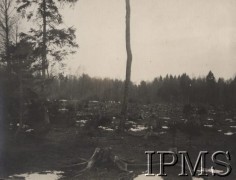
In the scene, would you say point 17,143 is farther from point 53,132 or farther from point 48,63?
point 48,63

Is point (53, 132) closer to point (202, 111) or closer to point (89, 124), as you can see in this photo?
point (89, 124)

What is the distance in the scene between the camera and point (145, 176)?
10391mm

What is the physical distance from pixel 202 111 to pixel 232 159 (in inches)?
850

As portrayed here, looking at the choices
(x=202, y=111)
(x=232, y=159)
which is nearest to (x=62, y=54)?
(x=232, y=159)

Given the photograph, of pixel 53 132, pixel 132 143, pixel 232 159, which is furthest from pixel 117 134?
pixel 232 159

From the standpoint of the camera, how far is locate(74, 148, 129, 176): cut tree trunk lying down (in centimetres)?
1105

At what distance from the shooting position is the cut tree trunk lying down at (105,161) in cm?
1105

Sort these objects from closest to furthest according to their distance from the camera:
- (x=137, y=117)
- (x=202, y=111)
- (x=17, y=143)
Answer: (x=17, y=143), (x=137, y=117), (x=202, y=111)

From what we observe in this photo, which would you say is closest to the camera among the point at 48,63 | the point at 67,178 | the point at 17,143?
the point at 67,178

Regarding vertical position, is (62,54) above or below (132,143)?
above

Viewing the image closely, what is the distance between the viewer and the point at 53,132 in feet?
62.1

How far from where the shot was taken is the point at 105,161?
11.4 metres

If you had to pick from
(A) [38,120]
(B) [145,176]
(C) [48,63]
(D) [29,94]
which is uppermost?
(C) [48,63]

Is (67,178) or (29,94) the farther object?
(29,94)
